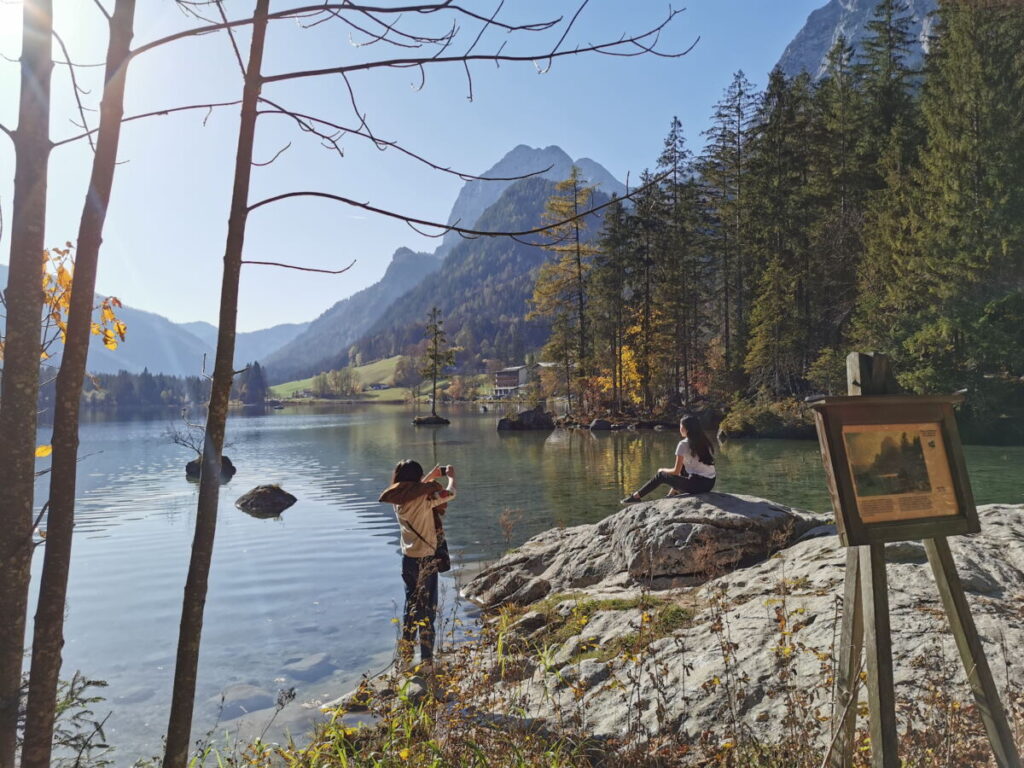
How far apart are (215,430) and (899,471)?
3093mm

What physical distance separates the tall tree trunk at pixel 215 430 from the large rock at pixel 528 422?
42.1 meters

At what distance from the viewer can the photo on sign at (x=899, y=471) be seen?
301 cm

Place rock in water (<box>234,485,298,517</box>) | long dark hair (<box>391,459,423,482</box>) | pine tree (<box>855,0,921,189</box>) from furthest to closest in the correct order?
1. pine tree (<box>855,0,921,189</box>)
2. rock in water (<box>234,485,298,517</box>)
3. long dark hair (<box>391,459,423,482</box>)

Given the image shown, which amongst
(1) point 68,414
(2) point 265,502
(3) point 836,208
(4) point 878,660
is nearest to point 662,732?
(4) point 878,660

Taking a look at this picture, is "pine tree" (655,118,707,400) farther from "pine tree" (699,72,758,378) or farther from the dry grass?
the dry grass

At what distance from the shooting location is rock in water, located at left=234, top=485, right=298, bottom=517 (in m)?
17.4

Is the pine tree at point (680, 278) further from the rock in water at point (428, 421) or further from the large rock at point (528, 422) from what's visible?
the rock in water at point (428, 421)

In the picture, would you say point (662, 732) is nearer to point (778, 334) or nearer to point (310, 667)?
point (310, 667)

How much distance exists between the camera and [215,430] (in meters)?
2.53

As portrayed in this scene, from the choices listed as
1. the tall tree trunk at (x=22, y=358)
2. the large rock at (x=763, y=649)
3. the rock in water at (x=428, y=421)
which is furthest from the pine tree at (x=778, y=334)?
the tall tree trunk at (x=22, y=358)

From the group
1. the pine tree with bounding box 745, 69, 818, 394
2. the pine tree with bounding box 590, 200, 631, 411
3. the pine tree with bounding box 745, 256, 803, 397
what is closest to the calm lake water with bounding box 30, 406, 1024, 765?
the pine tree with bounding box 745, 256, 803, 397

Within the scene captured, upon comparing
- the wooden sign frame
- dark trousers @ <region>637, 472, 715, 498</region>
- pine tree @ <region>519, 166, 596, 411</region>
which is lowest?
dark trousers @ <region>637, 472, 715, 498</region>

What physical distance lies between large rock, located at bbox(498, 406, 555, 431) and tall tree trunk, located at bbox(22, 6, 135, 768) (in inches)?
1674

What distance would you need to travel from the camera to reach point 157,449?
130ft
